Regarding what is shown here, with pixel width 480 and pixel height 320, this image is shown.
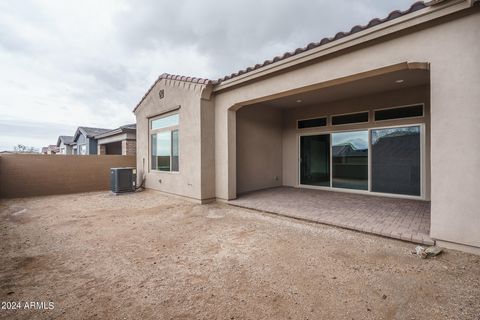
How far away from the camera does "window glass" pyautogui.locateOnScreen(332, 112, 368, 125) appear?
679 centimetres

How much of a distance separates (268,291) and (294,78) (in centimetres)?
395

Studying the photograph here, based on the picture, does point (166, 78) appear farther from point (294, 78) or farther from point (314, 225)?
point (314, 225)

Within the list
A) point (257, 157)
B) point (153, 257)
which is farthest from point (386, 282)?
point (257, 157)

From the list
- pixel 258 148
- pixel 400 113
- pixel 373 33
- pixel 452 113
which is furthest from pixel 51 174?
pixel 400 113

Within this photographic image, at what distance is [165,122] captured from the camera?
784cm

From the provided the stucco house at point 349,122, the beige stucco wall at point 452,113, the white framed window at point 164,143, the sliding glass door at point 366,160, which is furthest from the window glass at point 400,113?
the white framed window at point 164,143

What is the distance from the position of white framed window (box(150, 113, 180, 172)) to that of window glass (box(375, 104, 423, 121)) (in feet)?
21.1

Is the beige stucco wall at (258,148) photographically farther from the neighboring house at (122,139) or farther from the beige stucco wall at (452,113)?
the neighboring house at (122,139)

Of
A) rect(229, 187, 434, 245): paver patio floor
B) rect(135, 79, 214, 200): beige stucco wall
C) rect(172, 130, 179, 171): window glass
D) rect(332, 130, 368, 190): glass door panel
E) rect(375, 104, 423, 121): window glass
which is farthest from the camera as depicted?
rect(172, 130, 179, 171): window glass

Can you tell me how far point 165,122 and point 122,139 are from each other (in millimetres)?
5602

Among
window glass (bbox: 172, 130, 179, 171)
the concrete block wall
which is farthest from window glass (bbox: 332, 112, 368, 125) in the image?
the concrete block wall

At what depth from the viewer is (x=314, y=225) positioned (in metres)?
4.23

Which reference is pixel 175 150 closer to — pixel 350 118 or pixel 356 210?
pixel 356 210

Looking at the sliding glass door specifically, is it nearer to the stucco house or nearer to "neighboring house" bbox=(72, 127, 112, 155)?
the stucco house
